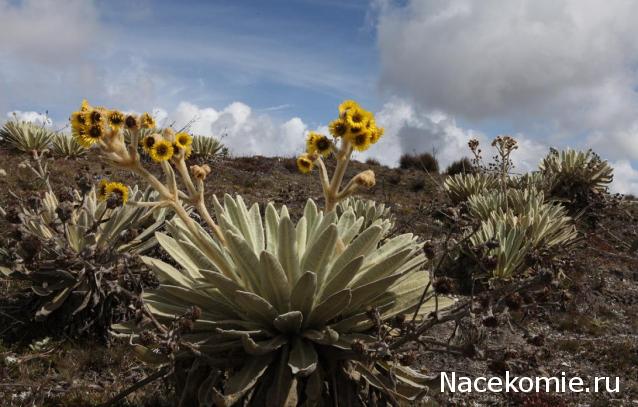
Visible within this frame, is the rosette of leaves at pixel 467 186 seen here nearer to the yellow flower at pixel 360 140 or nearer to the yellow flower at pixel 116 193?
the yellow flower at pixel 116 193

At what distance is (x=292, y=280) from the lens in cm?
287

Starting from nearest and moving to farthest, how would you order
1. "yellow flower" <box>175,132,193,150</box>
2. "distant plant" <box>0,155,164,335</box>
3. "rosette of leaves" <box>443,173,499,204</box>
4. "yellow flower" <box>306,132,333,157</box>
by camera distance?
"yellow flower" <box>306,132,333,157</box> → "yellow flower" <box>175,132,193,150</box> → "distant plant" <box>0,155,164,335</box> → "rosette of leaves" <box>443,173,499,204</box>

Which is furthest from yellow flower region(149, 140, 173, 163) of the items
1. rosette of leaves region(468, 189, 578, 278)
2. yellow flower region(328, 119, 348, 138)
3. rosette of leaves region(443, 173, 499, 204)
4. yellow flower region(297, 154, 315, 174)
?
rosette of leaves region(443, 173, 499, 204)

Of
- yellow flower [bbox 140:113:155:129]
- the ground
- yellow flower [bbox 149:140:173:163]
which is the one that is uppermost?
yellow flower [bbox 140:113:155:129]

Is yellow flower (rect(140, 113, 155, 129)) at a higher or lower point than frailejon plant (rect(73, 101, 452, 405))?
higher

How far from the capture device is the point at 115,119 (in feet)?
9.65

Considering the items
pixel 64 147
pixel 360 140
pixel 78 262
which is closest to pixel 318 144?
pixel 360 140

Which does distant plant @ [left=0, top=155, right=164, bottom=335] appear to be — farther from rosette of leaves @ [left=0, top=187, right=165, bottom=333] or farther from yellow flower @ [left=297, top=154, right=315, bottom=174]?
yellow flower @ [left=297, top=154, right=315, bottom=174]

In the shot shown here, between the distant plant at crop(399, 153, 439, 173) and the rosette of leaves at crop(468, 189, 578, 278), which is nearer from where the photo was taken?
the rosette of leaves at crop(468, 189, 578, 278)

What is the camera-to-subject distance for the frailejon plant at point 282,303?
2609 mm

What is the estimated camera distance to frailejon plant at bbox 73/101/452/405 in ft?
8.56

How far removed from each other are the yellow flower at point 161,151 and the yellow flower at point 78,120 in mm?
394

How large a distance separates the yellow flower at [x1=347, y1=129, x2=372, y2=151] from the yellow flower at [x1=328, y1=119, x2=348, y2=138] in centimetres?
4

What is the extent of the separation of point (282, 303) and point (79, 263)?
2496 millimetres
